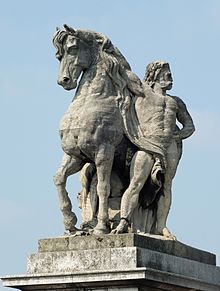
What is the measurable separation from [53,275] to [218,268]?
10.3 feet

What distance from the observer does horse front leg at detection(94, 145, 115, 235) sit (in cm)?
1684

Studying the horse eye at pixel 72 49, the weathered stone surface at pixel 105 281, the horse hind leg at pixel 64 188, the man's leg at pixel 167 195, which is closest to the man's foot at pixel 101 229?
the horse hind leg at pixel 64 188

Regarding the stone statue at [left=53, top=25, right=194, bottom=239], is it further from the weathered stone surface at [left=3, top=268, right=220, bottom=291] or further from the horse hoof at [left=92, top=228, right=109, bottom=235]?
the weathered stone surface at [left=3, top=268, right=220, bottom=291]

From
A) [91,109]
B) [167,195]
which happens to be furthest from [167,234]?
[91,109]

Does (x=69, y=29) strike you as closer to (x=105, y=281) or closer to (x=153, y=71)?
(x=153, y=71)

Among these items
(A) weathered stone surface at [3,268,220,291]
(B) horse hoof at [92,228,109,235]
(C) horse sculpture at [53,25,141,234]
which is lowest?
(A) weathered stone surface at [3,268,220,291]

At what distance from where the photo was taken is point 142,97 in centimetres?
1767

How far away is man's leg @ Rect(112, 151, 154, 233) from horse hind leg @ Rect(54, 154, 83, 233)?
83 cm

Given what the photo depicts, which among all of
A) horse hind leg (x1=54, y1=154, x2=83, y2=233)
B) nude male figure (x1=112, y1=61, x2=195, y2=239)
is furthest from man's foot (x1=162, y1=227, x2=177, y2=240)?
horse hind leg (x1=54, y1=154, x2=83, y2=233)

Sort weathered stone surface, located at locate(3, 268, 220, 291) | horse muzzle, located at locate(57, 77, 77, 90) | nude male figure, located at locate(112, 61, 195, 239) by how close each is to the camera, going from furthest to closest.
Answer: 1. horse muzzle, located at locate(57, 77, 77, 90)
2. nude male figure, located at locate(112, 61, 195, 239)
3. weathered stone surface, located at locate(3, 268, 220, 291)

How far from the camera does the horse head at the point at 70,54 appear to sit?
677 inches

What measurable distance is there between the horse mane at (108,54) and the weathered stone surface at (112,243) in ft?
8.15

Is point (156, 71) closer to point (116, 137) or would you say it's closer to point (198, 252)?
point (116, 137)

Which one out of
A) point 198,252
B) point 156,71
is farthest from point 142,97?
point 198,252
